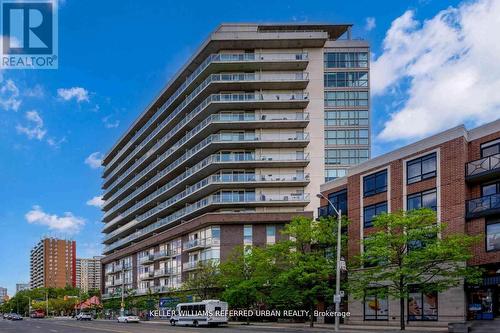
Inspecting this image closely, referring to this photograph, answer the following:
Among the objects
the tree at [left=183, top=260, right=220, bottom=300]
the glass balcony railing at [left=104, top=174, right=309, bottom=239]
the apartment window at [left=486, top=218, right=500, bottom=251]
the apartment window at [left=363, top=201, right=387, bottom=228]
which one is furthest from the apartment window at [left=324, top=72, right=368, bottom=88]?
the apartment window at [left=486, top=218, right=500, bottom=251]

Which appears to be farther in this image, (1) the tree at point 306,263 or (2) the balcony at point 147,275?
(2) the balcony at point 147,275

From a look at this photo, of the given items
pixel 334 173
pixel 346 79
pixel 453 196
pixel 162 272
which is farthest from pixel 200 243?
pixel 453 196

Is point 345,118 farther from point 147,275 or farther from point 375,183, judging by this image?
point 147,275

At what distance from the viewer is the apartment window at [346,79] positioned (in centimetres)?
9269

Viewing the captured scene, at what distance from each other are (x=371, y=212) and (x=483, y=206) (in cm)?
1175

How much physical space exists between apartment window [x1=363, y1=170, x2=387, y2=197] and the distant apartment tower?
23.5 meters

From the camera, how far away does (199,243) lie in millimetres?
78938

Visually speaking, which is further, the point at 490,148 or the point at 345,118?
the point at 345,118

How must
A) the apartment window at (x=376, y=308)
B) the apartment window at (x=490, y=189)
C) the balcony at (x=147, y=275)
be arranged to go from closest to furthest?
1. the apartment window at (x=490, y=189)
2. the apartment window at (x=376, y=308)
3. the balcony at (x=147, y=275)

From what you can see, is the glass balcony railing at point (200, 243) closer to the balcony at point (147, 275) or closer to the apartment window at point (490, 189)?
the balcony at point (147, 275)

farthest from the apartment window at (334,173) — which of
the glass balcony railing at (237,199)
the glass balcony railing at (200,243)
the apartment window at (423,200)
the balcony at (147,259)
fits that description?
the apartment window at (423,200)

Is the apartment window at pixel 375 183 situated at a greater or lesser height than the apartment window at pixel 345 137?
lesser

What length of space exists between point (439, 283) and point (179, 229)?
53513 millimetres

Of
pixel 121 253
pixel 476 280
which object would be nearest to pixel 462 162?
pixel 476 280
